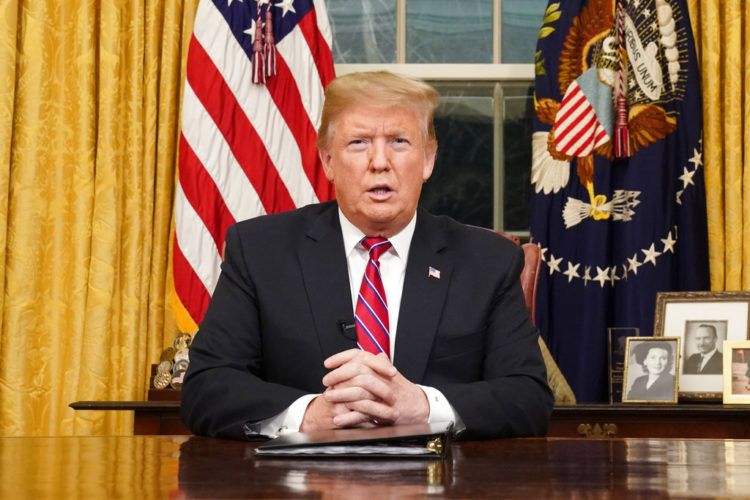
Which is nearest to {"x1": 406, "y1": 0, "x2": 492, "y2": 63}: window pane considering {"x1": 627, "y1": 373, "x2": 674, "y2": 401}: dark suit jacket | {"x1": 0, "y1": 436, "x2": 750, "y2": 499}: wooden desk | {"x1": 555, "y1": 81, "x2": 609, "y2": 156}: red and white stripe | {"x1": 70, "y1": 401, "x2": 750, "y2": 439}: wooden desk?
{"x1": 555, "y1": 81, "x2": 609, "y2": 156}: red and white stripe

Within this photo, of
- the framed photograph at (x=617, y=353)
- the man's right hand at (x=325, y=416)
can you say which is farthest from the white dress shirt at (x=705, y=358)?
the man's right hand at (x=325, y=416)

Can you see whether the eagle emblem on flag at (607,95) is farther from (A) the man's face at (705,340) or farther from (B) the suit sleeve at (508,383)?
(B) the suit sleeve at (508,383)

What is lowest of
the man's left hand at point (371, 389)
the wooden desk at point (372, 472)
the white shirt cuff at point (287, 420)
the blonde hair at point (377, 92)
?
the wooden desk at point (372, 472)

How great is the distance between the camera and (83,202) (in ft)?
13.4

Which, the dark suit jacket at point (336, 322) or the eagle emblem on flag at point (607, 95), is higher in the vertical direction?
the eagle emblem on flag at point (607, 95)

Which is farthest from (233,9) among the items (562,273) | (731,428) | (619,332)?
(731,428)

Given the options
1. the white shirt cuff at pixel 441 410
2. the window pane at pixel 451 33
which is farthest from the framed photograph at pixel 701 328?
the white shirt cuff at pixel 441 410

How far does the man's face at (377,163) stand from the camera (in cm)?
231

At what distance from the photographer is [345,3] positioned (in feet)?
14.9

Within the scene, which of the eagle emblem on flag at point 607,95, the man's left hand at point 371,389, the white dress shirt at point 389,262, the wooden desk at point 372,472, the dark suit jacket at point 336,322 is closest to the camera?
the wooden desk at point 372,472

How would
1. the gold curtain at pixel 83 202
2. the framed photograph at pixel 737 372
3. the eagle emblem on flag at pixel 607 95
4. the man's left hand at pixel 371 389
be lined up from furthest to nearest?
the gold curtain at pixel 83 202, the eagle emblem on flag at pixel 607 95, the framed photograph at pixel 737 372, the man's left hand at pixel 371 389

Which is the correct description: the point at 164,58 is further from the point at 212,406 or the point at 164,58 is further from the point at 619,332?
the point at 212,406

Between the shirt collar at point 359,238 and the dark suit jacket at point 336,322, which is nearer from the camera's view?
the dark suit jacket at point 336,322

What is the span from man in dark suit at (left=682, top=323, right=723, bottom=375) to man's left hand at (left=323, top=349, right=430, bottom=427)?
6.19ft
